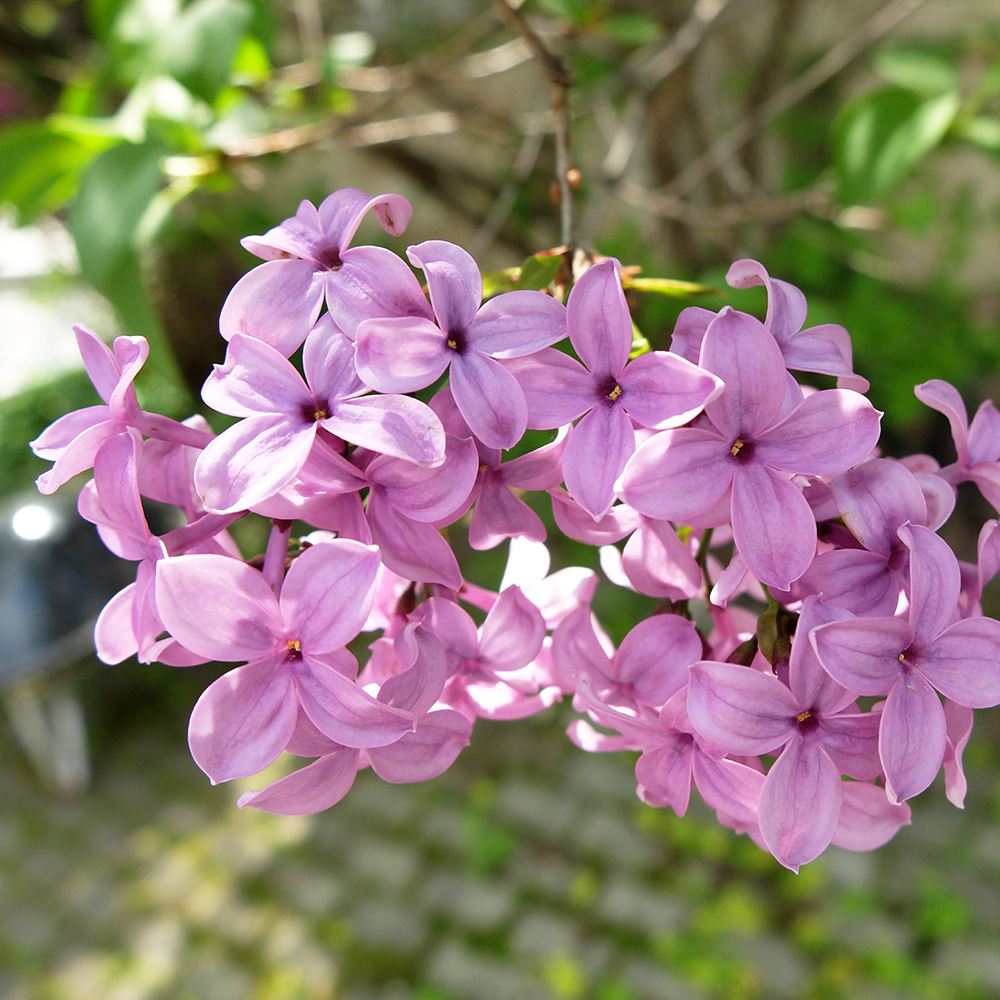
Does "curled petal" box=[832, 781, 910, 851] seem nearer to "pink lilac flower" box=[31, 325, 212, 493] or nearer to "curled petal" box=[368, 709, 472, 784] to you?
"curled petal" box=[368, 709, 472, 784]

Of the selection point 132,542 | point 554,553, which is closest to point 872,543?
point 132,542

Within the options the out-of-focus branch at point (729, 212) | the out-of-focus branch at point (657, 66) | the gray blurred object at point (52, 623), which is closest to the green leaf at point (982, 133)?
the out-of-focus branch at point (729, 212)

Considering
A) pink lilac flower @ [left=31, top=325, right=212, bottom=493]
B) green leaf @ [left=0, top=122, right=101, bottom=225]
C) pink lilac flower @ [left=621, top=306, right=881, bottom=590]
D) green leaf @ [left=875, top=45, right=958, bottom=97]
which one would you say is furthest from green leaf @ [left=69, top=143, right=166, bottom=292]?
green leaf @ [left=875, top=45, right=958, bottom=97]

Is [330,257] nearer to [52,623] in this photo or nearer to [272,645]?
[272,645]

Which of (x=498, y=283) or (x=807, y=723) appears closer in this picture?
(x=807, y=723)

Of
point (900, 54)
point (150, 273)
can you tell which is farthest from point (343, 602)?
point (150, 273)

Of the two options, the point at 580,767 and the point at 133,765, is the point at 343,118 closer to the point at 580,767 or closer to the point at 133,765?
the point at 580,767
